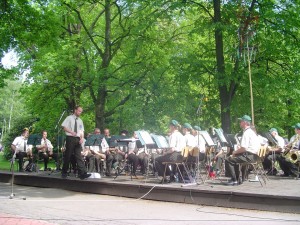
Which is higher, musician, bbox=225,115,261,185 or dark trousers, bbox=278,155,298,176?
musician, bbox=225,115,261,185

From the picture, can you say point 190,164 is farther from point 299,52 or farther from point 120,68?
point 120,68

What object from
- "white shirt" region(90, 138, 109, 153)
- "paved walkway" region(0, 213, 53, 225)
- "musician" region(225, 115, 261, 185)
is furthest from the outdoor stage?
"paved walkway" region(0, 213, 53, 225)

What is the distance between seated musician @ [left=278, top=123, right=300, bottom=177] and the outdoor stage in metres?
0.78

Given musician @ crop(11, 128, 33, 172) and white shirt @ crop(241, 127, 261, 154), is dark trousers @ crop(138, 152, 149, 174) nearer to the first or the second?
white shirt @ crop(241, 127, 261, 154)

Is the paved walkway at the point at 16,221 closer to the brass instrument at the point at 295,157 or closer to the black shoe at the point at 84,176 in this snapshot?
the black shoe at the point at 84,176

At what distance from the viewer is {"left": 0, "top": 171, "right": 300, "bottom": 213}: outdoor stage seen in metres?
9.02

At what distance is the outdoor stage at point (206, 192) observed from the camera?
9.02 m

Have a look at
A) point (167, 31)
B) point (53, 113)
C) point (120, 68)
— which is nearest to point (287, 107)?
point (167, 31)

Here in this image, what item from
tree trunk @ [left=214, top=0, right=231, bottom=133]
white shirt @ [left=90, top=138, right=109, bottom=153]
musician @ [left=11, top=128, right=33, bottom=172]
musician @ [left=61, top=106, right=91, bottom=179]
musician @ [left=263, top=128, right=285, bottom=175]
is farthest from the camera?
tree trunk @ [left=214, top=0, right=231, bottom=133]

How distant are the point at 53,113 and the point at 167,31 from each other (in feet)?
27.6

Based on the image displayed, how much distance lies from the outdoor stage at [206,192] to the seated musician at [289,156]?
2.54 feet

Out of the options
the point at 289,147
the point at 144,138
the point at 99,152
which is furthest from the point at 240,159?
the point at 99,152

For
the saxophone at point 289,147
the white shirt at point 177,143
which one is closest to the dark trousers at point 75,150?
the white shirt at point 177,143

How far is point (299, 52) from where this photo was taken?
17828 mm
